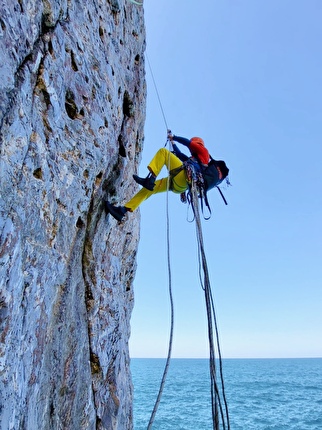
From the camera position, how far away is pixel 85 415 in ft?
16.3

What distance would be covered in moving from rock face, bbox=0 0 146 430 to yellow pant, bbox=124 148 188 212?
0.64m

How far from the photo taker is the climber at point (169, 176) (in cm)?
580

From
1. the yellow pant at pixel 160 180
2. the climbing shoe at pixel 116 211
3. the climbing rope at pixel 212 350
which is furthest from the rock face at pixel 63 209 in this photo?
the climbing rope at pixel 212 350

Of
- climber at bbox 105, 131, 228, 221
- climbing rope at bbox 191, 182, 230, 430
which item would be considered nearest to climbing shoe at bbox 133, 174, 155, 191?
climber at bbox 105, 131, 228, 221

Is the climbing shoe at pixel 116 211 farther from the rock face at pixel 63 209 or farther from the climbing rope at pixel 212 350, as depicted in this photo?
the climbing rope at pixel 212 350

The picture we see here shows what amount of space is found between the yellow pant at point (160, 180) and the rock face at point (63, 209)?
64 centimetres

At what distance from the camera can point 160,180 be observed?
20.7 feet

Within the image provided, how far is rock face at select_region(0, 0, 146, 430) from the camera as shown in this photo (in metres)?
3.20

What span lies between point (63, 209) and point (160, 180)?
2.29 m

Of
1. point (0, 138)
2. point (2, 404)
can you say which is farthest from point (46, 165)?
point (2, 404)

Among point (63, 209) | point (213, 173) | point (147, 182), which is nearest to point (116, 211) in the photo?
point (147, 182)

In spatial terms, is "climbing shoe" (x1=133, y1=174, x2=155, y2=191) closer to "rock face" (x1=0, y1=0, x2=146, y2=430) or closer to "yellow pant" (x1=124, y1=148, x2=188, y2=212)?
"yellow pant" (x1=124, y1=148, x2=188, y2=212)

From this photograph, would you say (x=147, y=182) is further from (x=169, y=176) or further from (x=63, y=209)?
(x=63, y=209)

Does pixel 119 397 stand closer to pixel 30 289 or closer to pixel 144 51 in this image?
pixel 30 289
